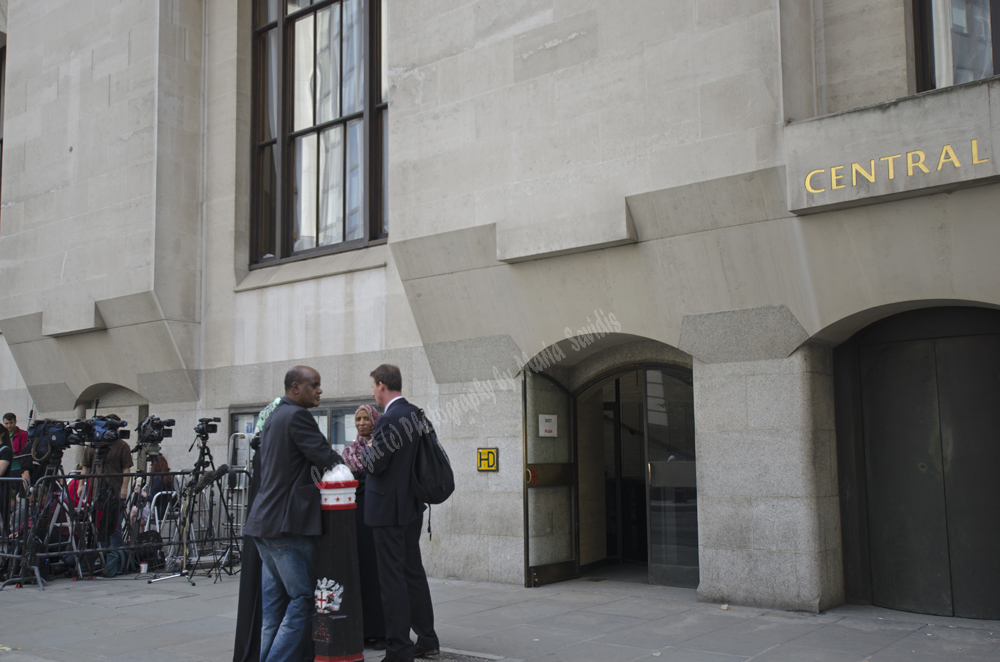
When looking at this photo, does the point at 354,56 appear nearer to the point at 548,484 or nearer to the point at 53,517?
the point at 548,484

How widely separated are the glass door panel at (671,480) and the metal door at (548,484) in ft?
3.78

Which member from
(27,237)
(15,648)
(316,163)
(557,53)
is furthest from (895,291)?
(27,237)

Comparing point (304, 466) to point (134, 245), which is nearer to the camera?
point (304, 466)

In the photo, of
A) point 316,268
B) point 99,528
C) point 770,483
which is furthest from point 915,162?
point 99,528

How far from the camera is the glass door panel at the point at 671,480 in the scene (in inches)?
386

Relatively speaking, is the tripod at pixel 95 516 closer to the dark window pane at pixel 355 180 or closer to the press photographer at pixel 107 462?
the press photographer at pixel 107 462

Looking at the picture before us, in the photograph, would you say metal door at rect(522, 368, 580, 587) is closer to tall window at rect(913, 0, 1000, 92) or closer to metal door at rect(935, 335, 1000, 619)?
metal door at rect(935, 335, 1000, 619)

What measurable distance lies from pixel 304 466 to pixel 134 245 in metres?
9.67

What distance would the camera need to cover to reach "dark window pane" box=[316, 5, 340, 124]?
1368 centimetres

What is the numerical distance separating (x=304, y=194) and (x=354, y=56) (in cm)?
225

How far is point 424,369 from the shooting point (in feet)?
37.8

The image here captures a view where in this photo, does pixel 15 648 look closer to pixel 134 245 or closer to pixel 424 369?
pixel 424 369

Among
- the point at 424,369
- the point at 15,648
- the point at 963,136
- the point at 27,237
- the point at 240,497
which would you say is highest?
the point at 27,237

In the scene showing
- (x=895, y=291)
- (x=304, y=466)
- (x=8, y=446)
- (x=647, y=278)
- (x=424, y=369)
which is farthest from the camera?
(x=8, y=446)
